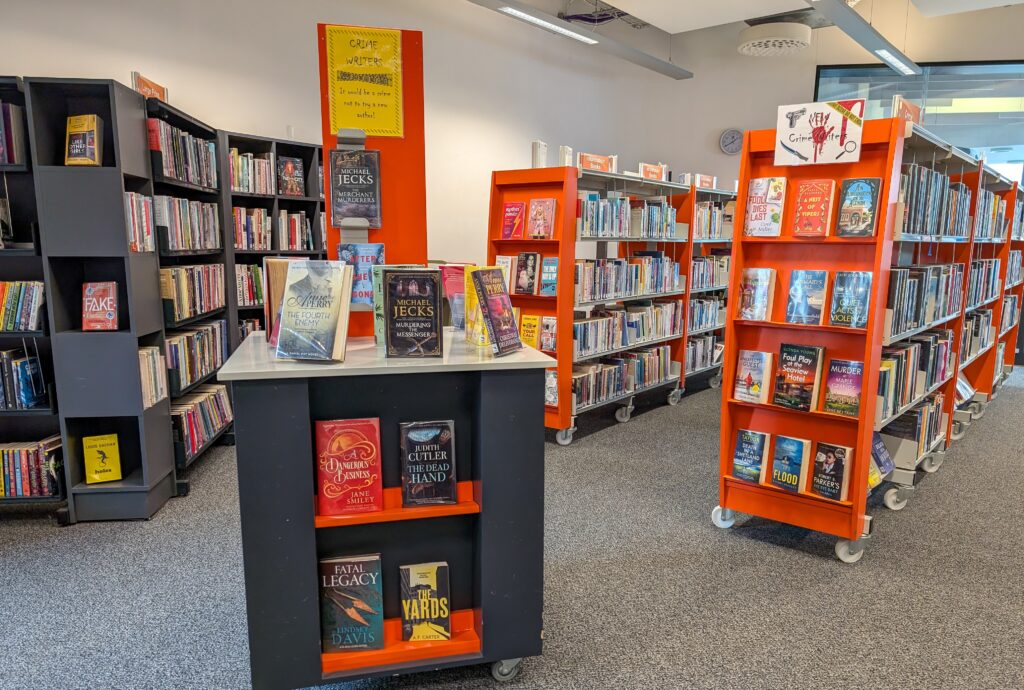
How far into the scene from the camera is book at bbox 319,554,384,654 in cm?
209

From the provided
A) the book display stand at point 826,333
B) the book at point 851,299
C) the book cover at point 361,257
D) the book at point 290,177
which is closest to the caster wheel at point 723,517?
the book display stand at point 826,333

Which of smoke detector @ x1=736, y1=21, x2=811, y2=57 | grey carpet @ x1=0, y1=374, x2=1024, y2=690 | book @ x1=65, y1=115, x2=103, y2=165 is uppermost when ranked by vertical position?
smoke detector @ x1=736, y1=21, x2=811, y2=57

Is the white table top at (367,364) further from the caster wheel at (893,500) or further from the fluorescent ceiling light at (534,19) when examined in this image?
the fluorescent ceiling light at (534,19)

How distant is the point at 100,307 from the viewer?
326 centimetres

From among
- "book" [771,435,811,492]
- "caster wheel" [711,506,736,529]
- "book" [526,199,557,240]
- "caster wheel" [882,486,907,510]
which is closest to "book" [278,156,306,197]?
"book" [526,199,557,240]

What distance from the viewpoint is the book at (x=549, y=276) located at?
179 inches

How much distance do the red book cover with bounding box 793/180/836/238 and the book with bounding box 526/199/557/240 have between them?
5.98ft

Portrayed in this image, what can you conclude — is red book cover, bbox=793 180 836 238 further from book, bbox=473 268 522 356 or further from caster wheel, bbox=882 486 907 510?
caster wheel, bbox=882 486 907 510

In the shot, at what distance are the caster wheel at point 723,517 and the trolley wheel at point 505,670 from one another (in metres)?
1.63

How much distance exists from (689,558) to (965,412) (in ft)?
11.5

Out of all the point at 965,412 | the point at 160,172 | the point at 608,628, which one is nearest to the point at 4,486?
the point at 160,172

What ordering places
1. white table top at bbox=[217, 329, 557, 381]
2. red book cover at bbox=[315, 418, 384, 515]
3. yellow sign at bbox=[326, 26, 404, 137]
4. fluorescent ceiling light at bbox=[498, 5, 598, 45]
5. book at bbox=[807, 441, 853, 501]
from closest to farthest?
1. white table top at bbox=[217, 329, 557, 381]
2. red book cover at bbox=[315, 418, 384, 515]
3. yellow sign at bbox=[326, 26, 404, 137]
4. book at bbox=[807, 441, 853, 501]
5. fluorescent ceiling light at bbox=[498, 5, 598, 45]

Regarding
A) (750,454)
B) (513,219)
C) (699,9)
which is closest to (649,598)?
(750,454)

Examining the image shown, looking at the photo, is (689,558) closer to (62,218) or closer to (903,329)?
(903,329)
